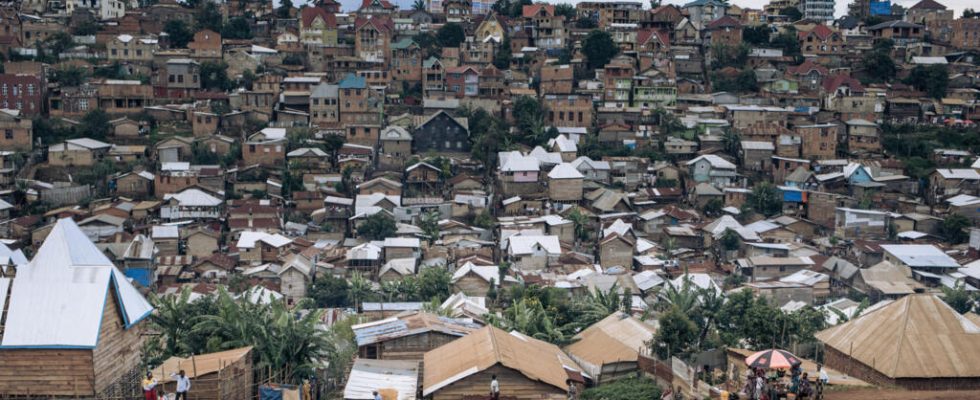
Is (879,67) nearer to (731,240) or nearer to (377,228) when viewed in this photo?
(731,240)

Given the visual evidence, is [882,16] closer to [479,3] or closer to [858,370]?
[479,3]

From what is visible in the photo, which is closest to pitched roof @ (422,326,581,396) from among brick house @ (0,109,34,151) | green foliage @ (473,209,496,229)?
green foliage @ (473,209,496,229)

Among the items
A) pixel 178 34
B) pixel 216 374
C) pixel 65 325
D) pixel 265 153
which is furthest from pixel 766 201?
pixel 178 34

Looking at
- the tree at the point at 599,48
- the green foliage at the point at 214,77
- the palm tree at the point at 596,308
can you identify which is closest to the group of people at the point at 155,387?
the palm tree at the point at 596,308

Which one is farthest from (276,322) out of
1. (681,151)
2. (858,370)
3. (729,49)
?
(729,49)

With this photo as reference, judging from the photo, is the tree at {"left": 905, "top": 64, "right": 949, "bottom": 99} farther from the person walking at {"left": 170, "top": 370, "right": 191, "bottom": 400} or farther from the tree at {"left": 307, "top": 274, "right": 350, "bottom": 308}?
the person walking at {"left": 170, "top": 370, "right": 191, "bottom": 400}

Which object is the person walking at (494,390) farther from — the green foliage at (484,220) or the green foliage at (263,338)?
the green foliage at (484,220)
